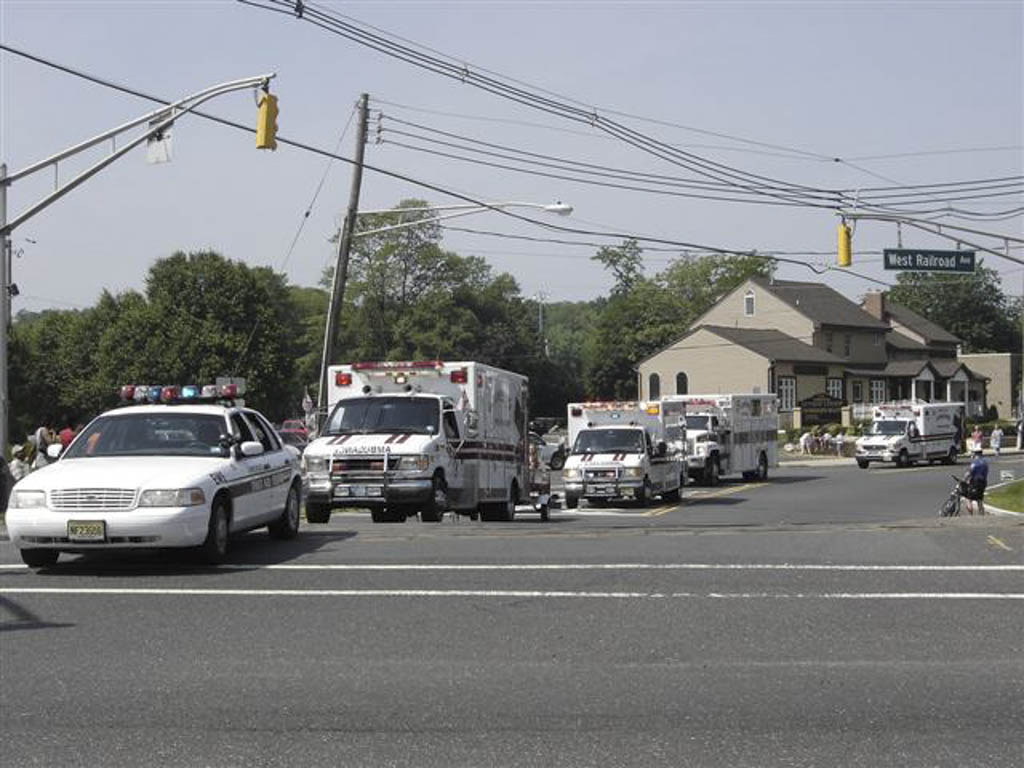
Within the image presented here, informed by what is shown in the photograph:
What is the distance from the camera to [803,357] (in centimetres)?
8094

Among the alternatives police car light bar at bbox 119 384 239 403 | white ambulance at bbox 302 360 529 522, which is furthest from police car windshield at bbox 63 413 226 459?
white ambulance at bbox 302 360 529 522

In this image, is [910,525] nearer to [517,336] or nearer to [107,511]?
[107,511]

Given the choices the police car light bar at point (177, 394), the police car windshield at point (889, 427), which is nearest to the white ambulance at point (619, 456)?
the police car light bar at point (177, 394)

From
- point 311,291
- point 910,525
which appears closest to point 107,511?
point 910,525

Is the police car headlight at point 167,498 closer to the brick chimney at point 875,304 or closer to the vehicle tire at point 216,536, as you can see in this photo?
the vehicle tire at point 216,536

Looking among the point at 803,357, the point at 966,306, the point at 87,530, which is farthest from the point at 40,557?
the point at 966,306

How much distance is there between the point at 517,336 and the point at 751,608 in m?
88.9

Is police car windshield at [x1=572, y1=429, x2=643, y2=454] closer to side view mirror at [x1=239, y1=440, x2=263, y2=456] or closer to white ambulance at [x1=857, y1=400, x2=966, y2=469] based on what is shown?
side view mirror at [x1=239, y1=440, x2=263, y2=456]

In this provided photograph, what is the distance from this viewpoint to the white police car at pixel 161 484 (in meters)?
11.8

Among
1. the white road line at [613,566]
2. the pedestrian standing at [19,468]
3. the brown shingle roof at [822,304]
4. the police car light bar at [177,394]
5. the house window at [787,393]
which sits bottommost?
the white road line at [613,566]

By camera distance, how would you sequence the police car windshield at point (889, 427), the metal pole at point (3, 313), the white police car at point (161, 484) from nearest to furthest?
the white police car at point (161, 484) < the metal pole at point (3, 313) < the police car windshield at point (889, 427)

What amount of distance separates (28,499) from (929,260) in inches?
1014

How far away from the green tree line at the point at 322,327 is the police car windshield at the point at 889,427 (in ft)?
45.3

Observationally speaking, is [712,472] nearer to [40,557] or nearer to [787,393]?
[40,557]
